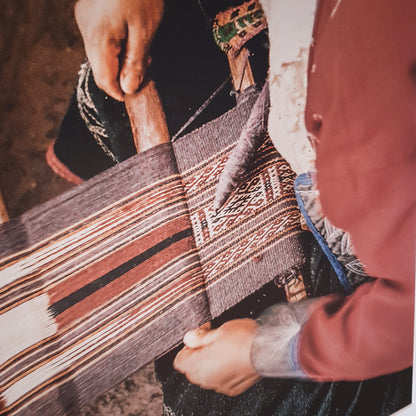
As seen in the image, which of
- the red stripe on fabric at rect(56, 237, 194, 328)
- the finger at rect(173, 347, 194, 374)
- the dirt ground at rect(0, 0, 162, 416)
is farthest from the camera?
the finger at rect(173, 347, 194, 374)

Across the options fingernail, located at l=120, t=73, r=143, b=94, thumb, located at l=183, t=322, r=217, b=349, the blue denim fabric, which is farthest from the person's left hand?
fingernail, located at l=120, t=73, r=143, b=94

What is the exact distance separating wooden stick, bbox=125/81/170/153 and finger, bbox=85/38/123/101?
0.11ft

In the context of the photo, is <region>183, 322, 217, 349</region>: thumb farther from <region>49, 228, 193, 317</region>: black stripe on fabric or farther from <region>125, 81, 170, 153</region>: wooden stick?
<region>125, 81, 170, 153</region>: wooden stick

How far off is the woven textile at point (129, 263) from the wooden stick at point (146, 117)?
0.03 metres

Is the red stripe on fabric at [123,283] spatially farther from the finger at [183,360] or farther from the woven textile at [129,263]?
the finger at [183,360]

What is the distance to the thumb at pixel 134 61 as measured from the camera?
2.00 ft

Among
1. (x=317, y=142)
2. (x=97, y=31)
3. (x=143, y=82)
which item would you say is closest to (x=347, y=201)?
(x=317, y=142)

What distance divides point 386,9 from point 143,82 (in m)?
0.54

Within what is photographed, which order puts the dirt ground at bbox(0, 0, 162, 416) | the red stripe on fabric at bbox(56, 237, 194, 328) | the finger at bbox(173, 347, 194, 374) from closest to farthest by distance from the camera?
the dirt ground at bbox(0, 0, 162, 416)
the red stripe on fabric at bbox(56, 237, 194, 328)
the finger at bbox(173, 347, 194, 374)

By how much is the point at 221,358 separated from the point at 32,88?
73 centimetres

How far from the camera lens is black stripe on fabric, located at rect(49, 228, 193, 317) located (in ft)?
2.04

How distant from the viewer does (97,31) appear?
1.90ft

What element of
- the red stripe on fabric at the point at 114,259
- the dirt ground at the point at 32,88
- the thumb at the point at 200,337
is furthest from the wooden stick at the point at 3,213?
the thumb at the point at 200,337

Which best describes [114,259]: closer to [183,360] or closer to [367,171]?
[183,360]
